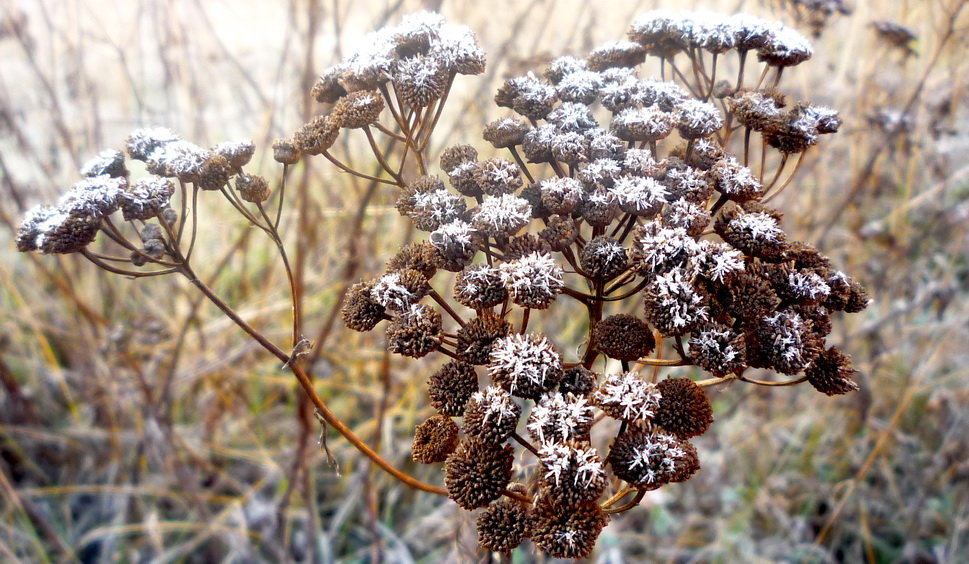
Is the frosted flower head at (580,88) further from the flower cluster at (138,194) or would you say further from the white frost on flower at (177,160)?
the white frost on flower at (177,160)

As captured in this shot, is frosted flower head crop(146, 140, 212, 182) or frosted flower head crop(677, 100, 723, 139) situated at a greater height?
frosted flower head crop(146, 140, 212, 182)

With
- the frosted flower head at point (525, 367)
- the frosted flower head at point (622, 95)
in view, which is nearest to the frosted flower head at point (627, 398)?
the frosted flower head at point (525, 367)

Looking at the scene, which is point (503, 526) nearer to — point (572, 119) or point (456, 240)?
point (456, 240)

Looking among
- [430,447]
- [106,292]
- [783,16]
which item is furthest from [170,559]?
[783,16]

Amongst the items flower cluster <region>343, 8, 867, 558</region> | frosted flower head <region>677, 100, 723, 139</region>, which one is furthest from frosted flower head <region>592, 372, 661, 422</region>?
frosted flower head <region>677, 100, 723, 139</region>

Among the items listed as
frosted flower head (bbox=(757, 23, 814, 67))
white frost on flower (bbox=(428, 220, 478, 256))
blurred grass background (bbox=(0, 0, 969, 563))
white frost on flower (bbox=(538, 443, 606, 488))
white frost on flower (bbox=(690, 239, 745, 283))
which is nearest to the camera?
white frost on flower (bbox=(538, 443, 606, 488))

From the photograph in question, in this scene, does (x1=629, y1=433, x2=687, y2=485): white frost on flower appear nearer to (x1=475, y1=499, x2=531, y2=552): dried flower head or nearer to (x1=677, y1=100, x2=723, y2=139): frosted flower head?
(x1=475, y1=499, x2=531, y2=552): dried flower head

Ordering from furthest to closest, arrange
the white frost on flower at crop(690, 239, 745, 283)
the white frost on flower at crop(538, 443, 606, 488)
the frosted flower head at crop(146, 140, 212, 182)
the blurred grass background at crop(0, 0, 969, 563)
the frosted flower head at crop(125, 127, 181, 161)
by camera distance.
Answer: the blurred grass background at crop(0, 0, 969, 563)
the frosted flower head at crop(125, 127, 181, 161)
the frosted flower head at crop(146, 140, 212, 182)
the white frost on flower at crop(690, 239, 745, 283)
the white frost on flower at crop(538, 443, 606, 488)

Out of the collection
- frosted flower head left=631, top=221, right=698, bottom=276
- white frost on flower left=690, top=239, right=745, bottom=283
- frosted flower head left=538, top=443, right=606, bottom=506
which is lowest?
frosted flower head left=538, top=443, right=606, bottom=506
